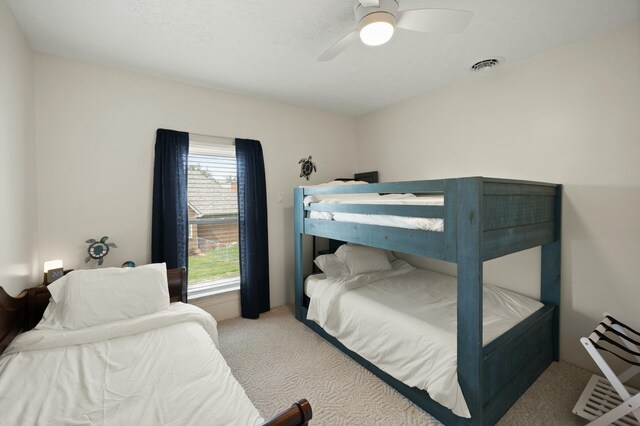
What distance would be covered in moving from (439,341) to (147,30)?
2747 millimetres

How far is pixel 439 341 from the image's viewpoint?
163 centimetres

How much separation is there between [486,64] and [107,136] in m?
3.29

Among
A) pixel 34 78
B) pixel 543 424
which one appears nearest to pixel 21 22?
pixel 34 78

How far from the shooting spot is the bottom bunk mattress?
5.24ft

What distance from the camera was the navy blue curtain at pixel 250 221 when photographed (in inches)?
116

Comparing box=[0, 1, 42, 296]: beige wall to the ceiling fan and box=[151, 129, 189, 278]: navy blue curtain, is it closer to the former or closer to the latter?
box=[151, 129, 189, 278]: navy blue curtain

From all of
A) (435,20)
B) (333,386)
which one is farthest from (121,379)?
(435,20)

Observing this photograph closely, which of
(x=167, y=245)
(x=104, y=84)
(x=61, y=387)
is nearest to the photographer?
(x=61, y=387)

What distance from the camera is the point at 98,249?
2.24m

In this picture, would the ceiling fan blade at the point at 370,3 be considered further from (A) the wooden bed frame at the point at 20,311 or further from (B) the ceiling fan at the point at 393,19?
(A) the wooden bed frame at the point at 20,311

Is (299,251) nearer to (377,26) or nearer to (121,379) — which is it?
(121,379)

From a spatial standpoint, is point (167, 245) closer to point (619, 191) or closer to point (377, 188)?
point (377, 188)

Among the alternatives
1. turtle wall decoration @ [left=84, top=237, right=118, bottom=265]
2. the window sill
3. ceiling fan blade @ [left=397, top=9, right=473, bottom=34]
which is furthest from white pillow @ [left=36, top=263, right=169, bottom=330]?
ceiling fan blade @ [left=397, top=9, right=473, bottom=34]

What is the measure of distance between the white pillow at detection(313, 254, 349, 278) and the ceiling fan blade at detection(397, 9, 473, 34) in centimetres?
213
